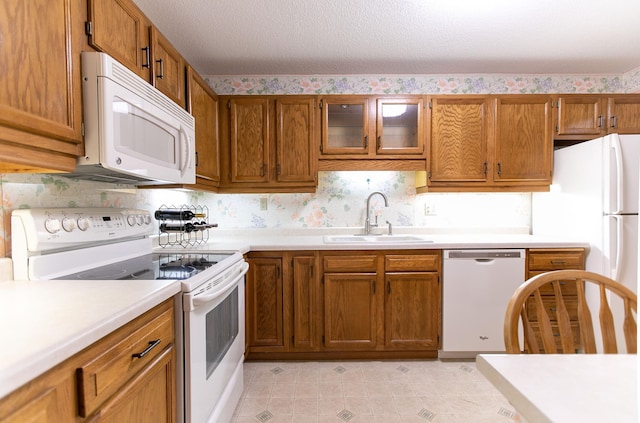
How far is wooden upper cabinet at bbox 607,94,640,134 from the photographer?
93.9 inches

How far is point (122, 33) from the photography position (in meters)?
1.26

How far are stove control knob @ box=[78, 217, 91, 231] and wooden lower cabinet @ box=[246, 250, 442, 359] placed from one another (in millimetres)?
1044

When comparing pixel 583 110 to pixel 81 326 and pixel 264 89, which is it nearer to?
pixel 264 89

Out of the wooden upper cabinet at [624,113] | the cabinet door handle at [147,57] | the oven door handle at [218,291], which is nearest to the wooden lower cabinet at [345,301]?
the oven door handle at [218,291]

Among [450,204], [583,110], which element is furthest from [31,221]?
[583,110]

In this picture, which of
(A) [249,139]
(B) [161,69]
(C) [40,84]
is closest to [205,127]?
(A) [249,139]

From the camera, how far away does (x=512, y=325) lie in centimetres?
82

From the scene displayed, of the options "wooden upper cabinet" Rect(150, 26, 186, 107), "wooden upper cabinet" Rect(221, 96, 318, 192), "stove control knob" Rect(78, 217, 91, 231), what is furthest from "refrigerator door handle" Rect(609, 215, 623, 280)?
"stove control knob" Rect(78, 217, 91, 231)

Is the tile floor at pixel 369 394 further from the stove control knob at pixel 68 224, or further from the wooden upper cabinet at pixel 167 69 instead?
the wooden upper cabinet at pixel 167 69

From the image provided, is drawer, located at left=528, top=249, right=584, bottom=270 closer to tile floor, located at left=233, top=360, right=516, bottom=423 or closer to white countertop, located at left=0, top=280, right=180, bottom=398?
tile floor, located at left=233, top=360, right=516, bottom=423

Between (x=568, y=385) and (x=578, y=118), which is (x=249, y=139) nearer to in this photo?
(x=568, y=385)

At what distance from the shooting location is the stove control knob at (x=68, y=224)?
123 cm

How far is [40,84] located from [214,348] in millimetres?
1169

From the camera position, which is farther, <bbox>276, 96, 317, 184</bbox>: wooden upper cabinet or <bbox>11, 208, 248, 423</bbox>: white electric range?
<bbox>276, 96, 317, 184</bbox>: wooden upper cabinet
